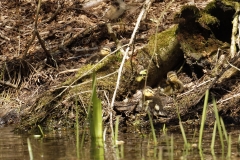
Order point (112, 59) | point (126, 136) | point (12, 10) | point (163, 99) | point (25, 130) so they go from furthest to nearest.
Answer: point (12, 10), point (112, 59), point (163, 99), point (25, 130), point (126, 136)

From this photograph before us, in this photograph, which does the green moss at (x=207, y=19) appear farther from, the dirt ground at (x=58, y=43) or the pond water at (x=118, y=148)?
the pond water at (x=118, y=148)

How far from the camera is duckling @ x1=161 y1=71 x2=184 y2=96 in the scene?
306 inches

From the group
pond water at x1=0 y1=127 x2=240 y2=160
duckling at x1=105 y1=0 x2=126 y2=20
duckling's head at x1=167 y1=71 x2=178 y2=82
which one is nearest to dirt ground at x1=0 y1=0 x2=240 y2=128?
duckling at x1=105 y1=0 x2=126 y2=20

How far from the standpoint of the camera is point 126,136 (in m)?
5.95

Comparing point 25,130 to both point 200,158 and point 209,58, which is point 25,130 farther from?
point 200,158

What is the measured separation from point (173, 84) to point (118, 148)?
9.96 feet

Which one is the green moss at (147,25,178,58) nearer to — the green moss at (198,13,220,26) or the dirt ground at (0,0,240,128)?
the dirt ground at (0,0,240,128)

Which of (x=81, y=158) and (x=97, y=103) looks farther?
(x=81, y=158)

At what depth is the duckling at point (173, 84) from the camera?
776 cm

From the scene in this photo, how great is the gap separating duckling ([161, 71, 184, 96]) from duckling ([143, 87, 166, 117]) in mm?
587

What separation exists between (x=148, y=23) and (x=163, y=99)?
3.17m

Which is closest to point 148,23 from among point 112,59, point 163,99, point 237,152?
point 112,59

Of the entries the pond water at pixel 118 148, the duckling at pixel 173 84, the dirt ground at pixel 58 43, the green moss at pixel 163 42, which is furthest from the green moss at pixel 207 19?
the pond water at pixel 118 148

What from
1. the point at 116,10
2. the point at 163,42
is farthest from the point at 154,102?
the point at 116,10
